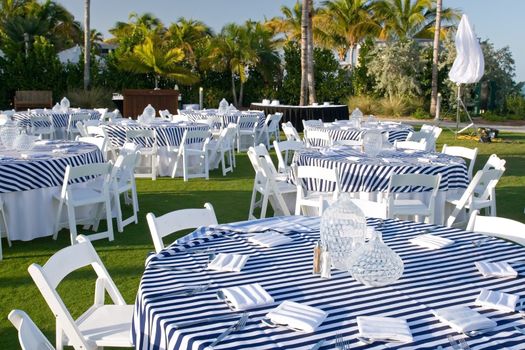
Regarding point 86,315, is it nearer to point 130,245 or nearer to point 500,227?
point 500,227

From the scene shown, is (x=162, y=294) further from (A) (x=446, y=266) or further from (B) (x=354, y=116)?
(B) (x=354, y=116)

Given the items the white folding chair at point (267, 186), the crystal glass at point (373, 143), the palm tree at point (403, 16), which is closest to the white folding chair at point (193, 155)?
the white folding chair at point (267, 186)

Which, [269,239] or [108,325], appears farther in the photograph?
[269,239]

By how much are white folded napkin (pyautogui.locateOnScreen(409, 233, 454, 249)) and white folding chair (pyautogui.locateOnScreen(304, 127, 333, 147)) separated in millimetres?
6991

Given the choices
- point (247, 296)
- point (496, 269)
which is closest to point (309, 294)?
point (247, 296)

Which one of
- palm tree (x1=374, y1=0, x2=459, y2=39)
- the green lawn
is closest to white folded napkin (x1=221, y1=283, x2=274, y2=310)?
the green lawn

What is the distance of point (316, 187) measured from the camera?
6.54 metres

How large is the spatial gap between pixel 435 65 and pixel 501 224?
→ 794 inches

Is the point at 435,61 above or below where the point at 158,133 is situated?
above

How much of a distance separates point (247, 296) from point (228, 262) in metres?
0.45

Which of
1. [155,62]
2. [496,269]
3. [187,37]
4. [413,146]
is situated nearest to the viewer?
[496,269]

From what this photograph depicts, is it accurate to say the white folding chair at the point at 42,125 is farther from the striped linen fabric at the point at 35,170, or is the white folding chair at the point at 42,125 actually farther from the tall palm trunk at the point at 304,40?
the tall palm trunk at the point at 304,40

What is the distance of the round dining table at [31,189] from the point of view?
19.2ft

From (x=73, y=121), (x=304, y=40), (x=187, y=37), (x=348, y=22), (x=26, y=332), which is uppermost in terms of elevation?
(x=348, y=22)
